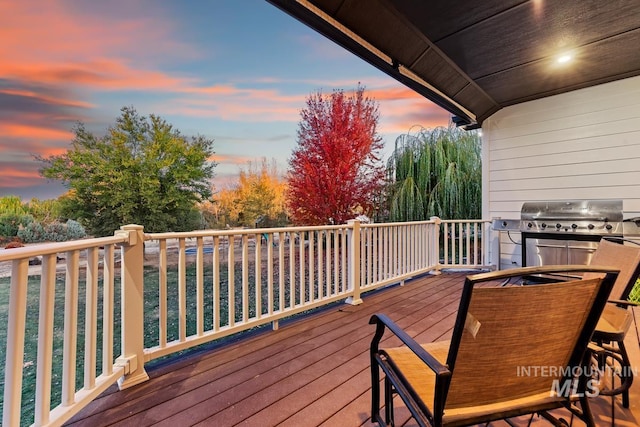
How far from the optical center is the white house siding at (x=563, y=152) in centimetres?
379

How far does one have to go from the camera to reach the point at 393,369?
4.11 ft

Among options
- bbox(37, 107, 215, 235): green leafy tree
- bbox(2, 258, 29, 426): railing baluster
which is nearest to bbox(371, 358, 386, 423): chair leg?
bbox(2, 258, 29, 426): railing baluster

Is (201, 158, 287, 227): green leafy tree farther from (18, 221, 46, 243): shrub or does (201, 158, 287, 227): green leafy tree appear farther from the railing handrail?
the railing handrail

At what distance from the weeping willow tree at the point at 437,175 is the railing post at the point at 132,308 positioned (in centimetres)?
550

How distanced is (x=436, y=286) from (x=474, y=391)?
349cm

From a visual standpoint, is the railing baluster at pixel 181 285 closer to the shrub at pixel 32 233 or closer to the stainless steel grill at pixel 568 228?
the shrub at pixel 32 233

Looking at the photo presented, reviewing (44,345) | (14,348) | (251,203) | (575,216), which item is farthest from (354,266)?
(251,203)

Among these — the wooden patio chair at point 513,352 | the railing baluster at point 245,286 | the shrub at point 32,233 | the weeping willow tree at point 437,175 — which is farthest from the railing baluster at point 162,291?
the weeping willow tree at point 437,175

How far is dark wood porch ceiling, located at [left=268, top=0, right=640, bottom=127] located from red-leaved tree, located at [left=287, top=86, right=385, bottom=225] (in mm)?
3663

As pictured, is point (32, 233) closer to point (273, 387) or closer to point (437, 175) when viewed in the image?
point (273, 387)

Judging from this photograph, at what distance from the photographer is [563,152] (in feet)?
14.1

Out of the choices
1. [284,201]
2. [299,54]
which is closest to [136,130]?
[284,201]

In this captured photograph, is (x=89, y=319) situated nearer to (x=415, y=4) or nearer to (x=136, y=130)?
(x=415, y=4)

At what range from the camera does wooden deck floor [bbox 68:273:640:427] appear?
1523 millimetres
